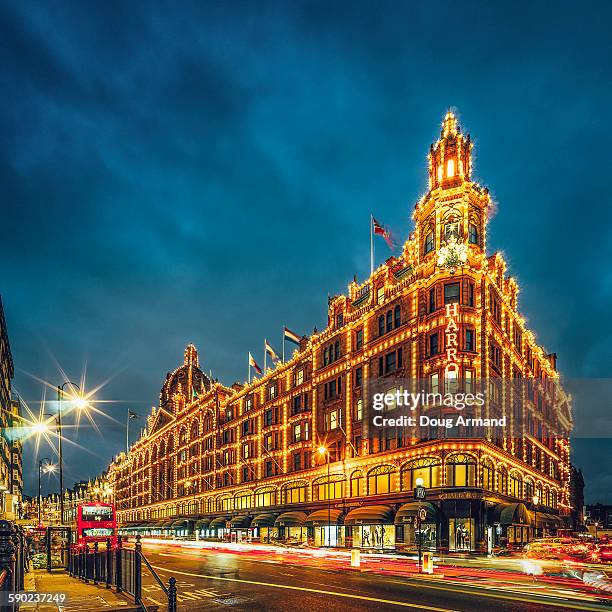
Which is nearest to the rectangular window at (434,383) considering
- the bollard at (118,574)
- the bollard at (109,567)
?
the bollard at (109,567)

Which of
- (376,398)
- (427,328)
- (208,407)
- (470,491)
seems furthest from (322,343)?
(208,407)

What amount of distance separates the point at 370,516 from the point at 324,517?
947 cm

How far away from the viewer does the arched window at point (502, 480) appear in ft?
172

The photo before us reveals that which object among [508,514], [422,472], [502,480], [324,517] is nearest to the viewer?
[508,514]

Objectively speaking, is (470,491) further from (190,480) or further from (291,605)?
(190,480)

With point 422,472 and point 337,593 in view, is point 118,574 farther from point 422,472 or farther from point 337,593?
point 422,472

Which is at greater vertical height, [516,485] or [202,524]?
[516,485]

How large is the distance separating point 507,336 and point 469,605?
150 ft

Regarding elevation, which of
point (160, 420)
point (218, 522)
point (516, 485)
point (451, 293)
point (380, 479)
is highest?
point (451, 293)

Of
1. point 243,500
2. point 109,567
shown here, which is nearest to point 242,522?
point 243,500

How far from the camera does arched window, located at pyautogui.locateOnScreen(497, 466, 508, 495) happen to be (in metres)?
52.5

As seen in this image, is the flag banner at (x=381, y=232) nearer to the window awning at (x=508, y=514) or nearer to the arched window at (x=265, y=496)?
the window awning at (x=508, y=514)

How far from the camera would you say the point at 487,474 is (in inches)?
1969

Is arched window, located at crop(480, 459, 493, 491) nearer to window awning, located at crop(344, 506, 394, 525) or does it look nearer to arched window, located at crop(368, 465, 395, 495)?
arched window, located at crop(368, 465, 395, 495)
